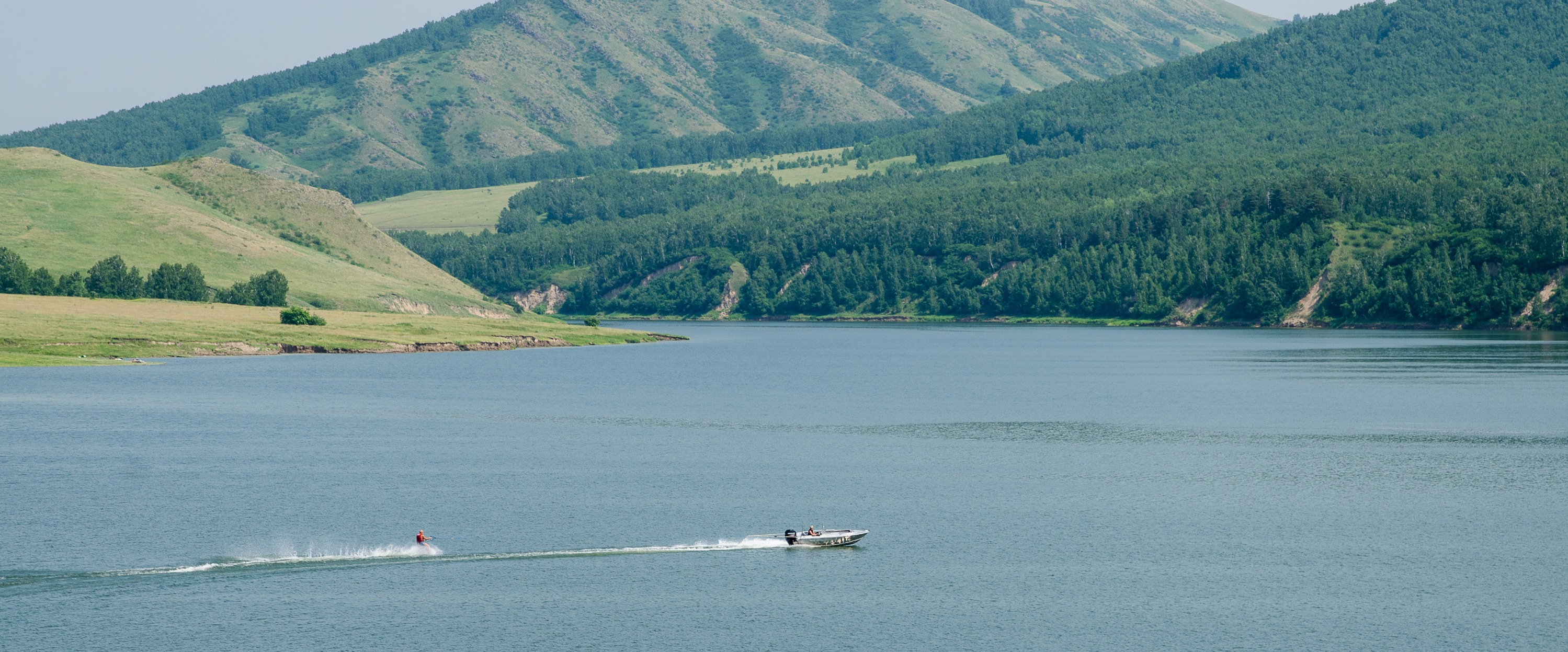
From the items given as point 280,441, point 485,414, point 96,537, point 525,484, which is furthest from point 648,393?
point 96,537

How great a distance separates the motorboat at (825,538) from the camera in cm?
6406

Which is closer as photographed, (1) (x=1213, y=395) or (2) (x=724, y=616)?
(2) (x=724, y=616)

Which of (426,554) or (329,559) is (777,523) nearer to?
(426,554)

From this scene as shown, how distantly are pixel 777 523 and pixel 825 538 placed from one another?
19.4 ft

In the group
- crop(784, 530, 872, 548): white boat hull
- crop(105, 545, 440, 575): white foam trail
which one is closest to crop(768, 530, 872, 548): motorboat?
crop(784, 530, 872, 548): white boat hull

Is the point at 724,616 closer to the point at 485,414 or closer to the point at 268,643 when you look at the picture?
the point at 268,643

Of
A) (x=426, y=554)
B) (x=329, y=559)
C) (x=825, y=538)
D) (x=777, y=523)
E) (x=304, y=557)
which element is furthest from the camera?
(x=777, y=523)

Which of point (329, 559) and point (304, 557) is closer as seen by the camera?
point (329, 559)

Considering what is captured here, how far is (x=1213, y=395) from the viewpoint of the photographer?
13788 centimetres

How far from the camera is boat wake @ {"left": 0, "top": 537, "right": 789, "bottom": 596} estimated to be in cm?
5509

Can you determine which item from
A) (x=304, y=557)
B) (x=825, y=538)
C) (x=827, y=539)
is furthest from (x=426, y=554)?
(x=827, y=539)

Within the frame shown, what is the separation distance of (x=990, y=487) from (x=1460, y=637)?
3281 cm

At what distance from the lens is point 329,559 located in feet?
198

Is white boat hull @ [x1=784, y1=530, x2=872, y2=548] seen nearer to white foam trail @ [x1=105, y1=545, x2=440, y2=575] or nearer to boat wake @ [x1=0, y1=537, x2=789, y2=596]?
boat wake @ [x1=0, y1=537, x2=789, y2=596]
